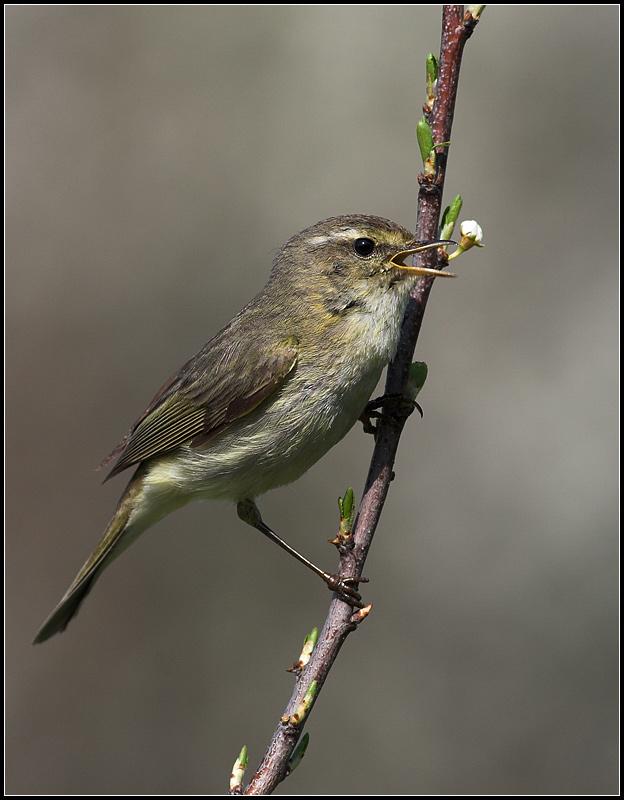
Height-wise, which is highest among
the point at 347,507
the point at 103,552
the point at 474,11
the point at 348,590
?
the point at 474,11

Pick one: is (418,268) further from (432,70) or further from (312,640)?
(312,640)

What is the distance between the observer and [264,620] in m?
6.50

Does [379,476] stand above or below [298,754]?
above

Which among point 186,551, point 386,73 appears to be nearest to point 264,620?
point 186,551

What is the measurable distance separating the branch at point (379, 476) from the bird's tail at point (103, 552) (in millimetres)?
1716

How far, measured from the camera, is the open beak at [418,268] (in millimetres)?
2918

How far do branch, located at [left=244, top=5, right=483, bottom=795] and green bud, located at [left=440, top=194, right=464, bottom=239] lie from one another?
0.06 metres

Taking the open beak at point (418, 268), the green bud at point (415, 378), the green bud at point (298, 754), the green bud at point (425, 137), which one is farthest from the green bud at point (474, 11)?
the green bud at point (298, 754)

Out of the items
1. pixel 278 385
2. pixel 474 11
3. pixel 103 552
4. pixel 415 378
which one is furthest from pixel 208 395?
pixel 474 11

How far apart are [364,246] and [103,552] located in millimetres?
1933

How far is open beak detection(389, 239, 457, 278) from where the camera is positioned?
292cm

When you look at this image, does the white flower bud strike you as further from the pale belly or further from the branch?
the pale belly

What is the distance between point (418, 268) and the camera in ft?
10.4

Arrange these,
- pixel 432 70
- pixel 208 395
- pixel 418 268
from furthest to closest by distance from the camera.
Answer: pixel 208 395 → pixel 418 268 → pixel 432 70
